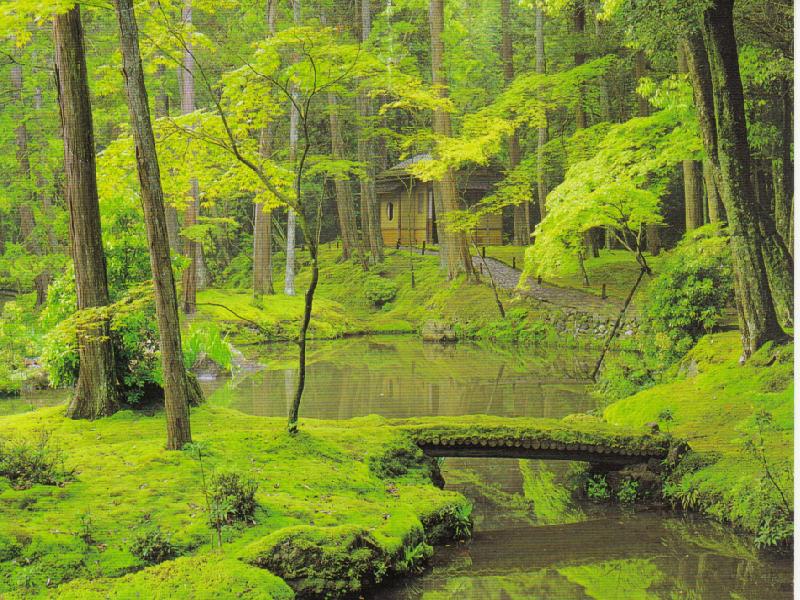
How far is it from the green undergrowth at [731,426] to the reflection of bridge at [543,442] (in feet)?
0.99

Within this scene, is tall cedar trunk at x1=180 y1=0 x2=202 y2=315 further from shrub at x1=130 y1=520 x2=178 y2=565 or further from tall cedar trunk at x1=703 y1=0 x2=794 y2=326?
shrub at x1=130 y1=520 x2=178 y2=565

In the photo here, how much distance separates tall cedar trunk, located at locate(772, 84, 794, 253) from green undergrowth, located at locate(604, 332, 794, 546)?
235 centimetres

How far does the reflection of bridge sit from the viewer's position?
5.70 metres

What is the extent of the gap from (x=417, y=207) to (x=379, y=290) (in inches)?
162

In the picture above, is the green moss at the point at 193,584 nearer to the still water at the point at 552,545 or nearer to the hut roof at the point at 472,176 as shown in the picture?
the still water at the point at 552,545

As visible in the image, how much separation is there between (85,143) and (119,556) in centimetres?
330

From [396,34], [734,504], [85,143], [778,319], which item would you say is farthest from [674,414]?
[396,34]

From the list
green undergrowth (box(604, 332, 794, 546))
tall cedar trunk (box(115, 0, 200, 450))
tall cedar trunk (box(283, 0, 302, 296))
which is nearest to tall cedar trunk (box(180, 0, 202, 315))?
tall cedar trunk (box(283, 0, 302, 296))

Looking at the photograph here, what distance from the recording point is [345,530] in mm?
4191

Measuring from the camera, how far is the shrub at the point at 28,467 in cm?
441

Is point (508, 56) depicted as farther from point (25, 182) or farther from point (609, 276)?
point (25, 182)

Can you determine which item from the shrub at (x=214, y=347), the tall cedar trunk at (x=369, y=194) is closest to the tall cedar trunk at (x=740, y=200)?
the shrub at (x=214, y=347)

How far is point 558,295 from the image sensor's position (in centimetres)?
1488

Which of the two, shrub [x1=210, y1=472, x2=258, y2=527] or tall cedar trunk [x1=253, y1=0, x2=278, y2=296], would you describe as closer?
shrub [x1=210, y1=472, x2=258, y2=527]
